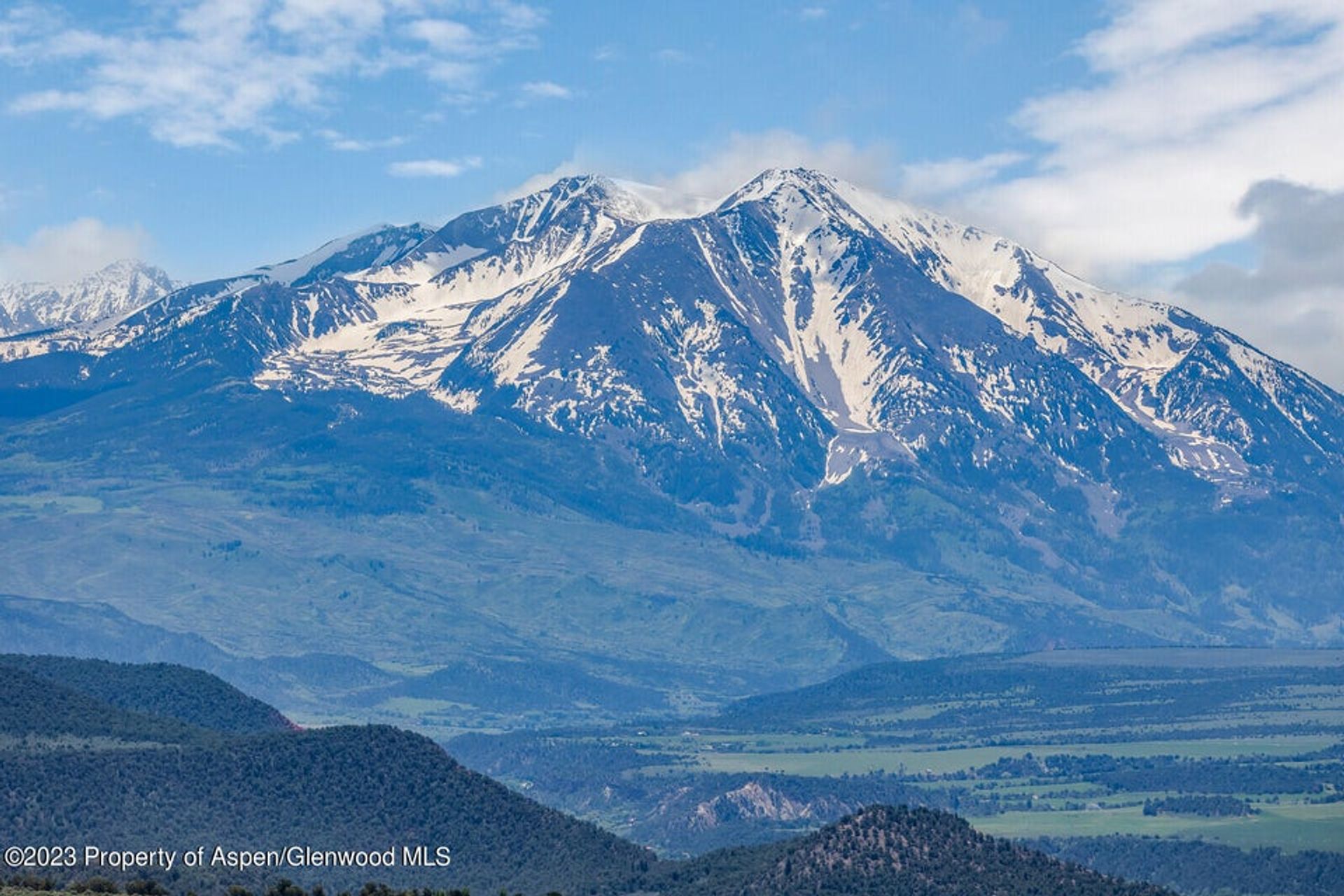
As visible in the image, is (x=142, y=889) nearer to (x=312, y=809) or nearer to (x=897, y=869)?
(x=312, y=809)

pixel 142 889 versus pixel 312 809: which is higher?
pixel 312 809

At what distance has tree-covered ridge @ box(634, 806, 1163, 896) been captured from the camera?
529 ft

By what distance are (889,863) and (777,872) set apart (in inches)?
280

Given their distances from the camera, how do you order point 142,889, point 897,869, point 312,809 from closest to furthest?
point 142,889 → point 897,869 → point 312,809

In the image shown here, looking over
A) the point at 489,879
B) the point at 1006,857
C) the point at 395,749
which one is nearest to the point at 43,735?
the point at 395,749

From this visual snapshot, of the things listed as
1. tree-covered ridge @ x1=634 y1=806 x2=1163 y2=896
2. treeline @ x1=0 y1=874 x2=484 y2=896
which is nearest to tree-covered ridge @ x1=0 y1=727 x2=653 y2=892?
tree-covered ridge @ x1=634 y1=806 x2=1163 y2=896

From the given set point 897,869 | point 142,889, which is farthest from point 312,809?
point 142,889

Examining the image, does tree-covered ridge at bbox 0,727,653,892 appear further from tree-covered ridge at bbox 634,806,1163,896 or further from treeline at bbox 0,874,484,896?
treeline at bbox 0,874,484,896

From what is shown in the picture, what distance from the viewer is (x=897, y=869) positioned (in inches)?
6452

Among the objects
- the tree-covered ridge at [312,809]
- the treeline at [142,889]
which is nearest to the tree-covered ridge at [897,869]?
the tree-covered ridge at [312,809]

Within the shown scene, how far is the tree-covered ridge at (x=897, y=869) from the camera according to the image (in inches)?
6344

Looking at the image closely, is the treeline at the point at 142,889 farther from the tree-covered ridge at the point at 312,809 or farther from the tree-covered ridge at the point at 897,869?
the tree-covered ridge at the point at 897,869

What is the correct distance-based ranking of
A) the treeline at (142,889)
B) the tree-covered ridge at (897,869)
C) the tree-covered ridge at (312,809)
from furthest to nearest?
the tree-covered ridge at (312,809)
the tree-covered ridge at (897,869)
the treeline at (142,889)

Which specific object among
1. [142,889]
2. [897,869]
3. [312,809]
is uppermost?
[312,809]
